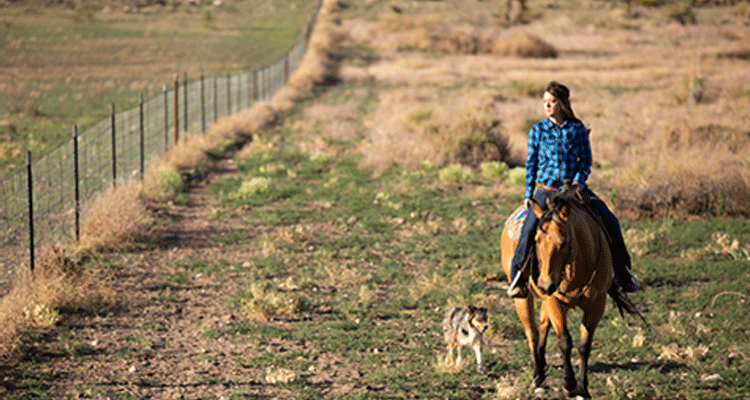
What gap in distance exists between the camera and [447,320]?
756cm

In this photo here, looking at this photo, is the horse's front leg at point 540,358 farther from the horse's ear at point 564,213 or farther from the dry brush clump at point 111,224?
the dry brush clump at point 111,224

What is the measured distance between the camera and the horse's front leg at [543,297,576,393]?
6238 millimetres

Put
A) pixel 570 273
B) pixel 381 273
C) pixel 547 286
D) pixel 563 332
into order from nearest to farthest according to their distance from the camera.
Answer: pixel 547 286
pixel 570 273
pixel 563 332
pixel 381 273

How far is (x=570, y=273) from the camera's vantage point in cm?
587

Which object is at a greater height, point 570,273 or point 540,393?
point 570,273

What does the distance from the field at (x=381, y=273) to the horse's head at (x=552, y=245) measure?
1.58 m

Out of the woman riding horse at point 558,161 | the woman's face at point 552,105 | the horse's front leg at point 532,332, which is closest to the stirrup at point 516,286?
the woman riding horse at point 558,161

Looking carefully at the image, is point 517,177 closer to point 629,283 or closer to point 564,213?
point 629,283

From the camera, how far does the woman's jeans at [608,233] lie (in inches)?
244

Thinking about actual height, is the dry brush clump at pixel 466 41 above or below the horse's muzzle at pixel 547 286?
below

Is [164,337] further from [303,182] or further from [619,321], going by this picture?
[303,182]

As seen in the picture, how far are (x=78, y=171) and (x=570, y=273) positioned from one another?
11.5 meters

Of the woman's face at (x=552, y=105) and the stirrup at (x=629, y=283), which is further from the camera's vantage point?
the stirrup at (x=629, y=283)

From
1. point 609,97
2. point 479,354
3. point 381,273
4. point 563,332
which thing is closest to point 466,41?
point 609,97
